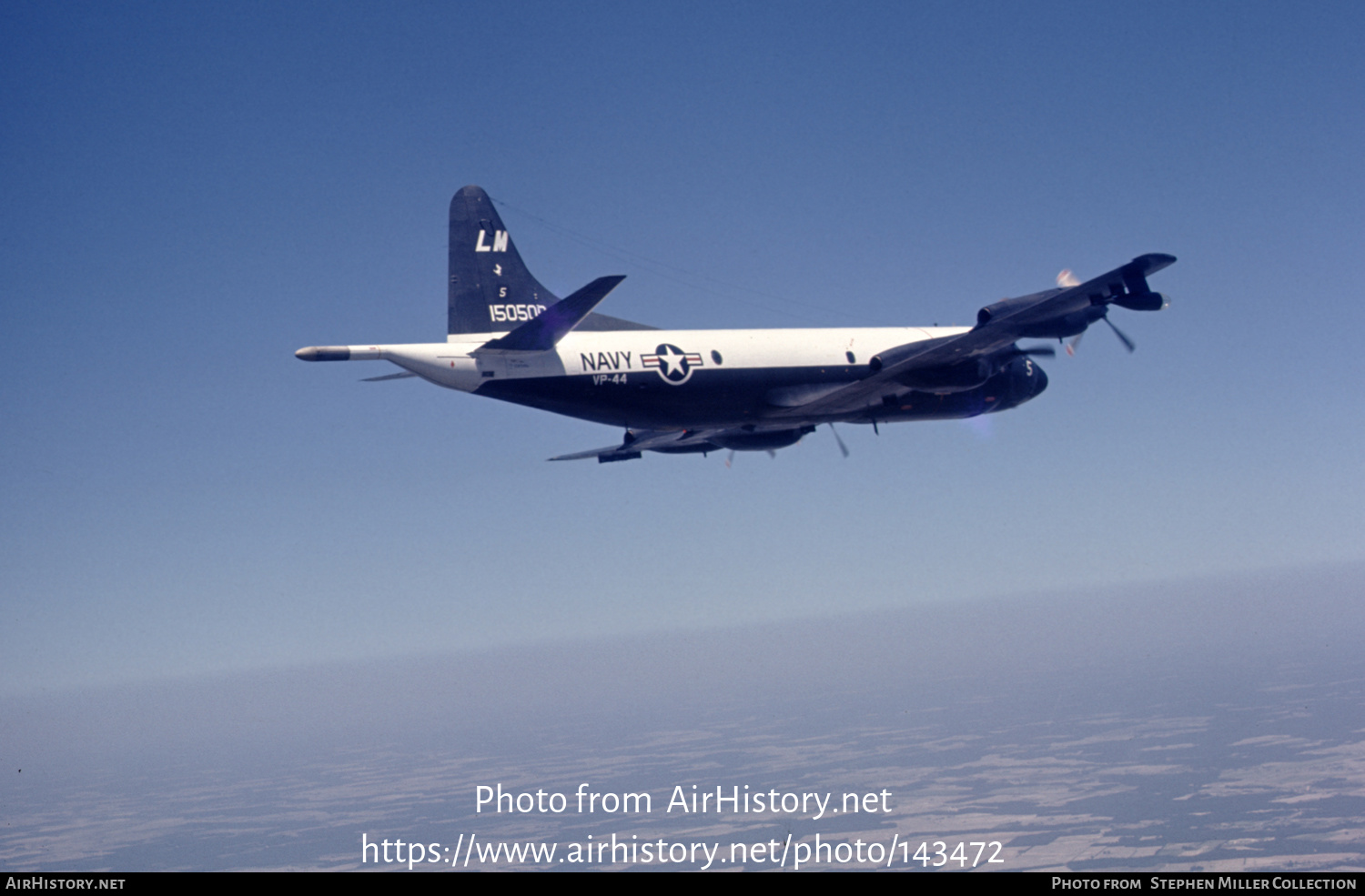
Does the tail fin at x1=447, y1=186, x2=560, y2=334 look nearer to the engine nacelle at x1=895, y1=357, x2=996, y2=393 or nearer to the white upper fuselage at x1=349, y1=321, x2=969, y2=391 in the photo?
the white upper fuselage at x1=349, y1=321, x2=969, y2=391

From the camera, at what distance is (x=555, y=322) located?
28.6 meters

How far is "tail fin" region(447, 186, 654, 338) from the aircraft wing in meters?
8.70

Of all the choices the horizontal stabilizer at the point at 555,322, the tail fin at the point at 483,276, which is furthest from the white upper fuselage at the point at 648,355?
the tail fin at the point at 483,276

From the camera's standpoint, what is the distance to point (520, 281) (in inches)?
1320

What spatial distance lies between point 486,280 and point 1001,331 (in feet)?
62.4

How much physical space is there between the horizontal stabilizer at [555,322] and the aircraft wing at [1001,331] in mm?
9515

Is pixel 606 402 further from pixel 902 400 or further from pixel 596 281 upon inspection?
pixel 902 400

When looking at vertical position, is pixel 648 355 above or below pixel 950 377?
above

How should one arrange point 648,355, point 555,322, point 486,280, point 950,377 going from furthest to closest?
point 950,377 → point 486,280 → point 648,355 → point 555,322

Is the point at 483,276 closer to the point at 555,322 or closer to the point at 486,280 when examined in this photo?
the point at 486,280

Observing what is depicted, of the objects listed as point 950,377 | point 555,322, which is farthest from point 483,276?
point 950,377

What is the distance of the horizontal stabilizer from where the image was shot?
2550 cm

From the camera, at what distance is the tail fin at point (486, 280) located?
32.2 metres

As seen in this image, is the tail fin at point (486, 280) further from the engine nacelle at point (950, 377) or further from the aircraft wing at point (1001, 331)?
the engine nacelle at point (950, 377)
